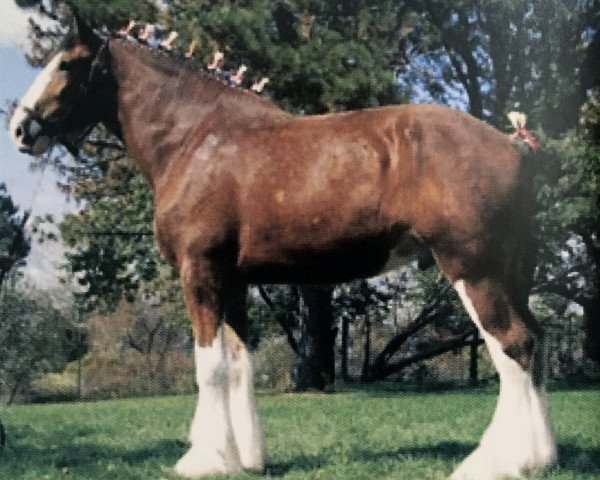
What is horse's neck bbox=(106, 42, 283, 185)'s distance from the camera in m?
3.11

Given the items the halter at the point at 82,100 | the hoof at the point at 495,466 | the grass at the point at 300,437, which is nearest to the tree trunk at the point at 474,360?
the grass at the point at 300,437

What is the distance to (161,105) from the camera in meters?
3.17

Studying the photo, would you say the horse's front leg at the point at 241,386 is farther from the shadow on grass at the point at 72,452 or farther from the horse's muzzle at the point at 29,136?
the horse's muzzle at the point at 29,136

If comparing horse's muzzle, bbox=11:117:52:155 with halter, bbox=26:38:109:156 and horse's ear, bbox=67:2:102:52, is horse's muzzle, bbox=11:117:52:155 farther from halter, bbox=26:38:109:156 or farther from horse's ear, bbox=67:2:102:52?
horse's ear, bbox=67:2:102:52

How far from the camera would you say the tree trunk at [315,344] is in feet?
12.5

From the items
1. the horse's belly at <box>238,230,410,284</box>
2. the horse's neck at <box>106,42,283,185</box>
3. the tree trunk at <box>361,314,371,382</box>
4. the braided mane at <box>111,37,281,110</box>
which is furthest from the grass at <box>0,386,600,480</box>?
the braided mane at <box>111,37,281,110</box>

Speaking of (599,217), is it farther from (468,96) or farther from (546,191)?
(468,96)

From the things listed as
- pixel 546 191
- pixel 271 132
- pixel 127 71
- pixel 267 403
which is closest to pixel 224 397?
pixel 267 403

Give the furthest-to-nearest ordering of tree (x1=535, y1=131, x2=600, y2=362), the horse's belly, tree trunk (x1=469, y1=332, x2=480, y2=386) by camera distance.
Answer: tree trunk (x1=469, y1=332, x2=480, y2=386) → tree (x1=535, y1=131, x2=600, y2=362) → the horse's belly

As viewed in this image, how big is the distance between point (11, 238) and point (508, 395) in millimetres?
1861

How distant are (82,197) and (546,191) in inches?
91.8

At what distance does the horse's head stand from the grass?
112cm

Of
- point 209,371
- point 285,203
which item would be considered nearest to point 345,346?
point 209,371

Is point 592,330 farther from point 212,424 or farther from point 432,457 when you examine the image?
point 212,424
